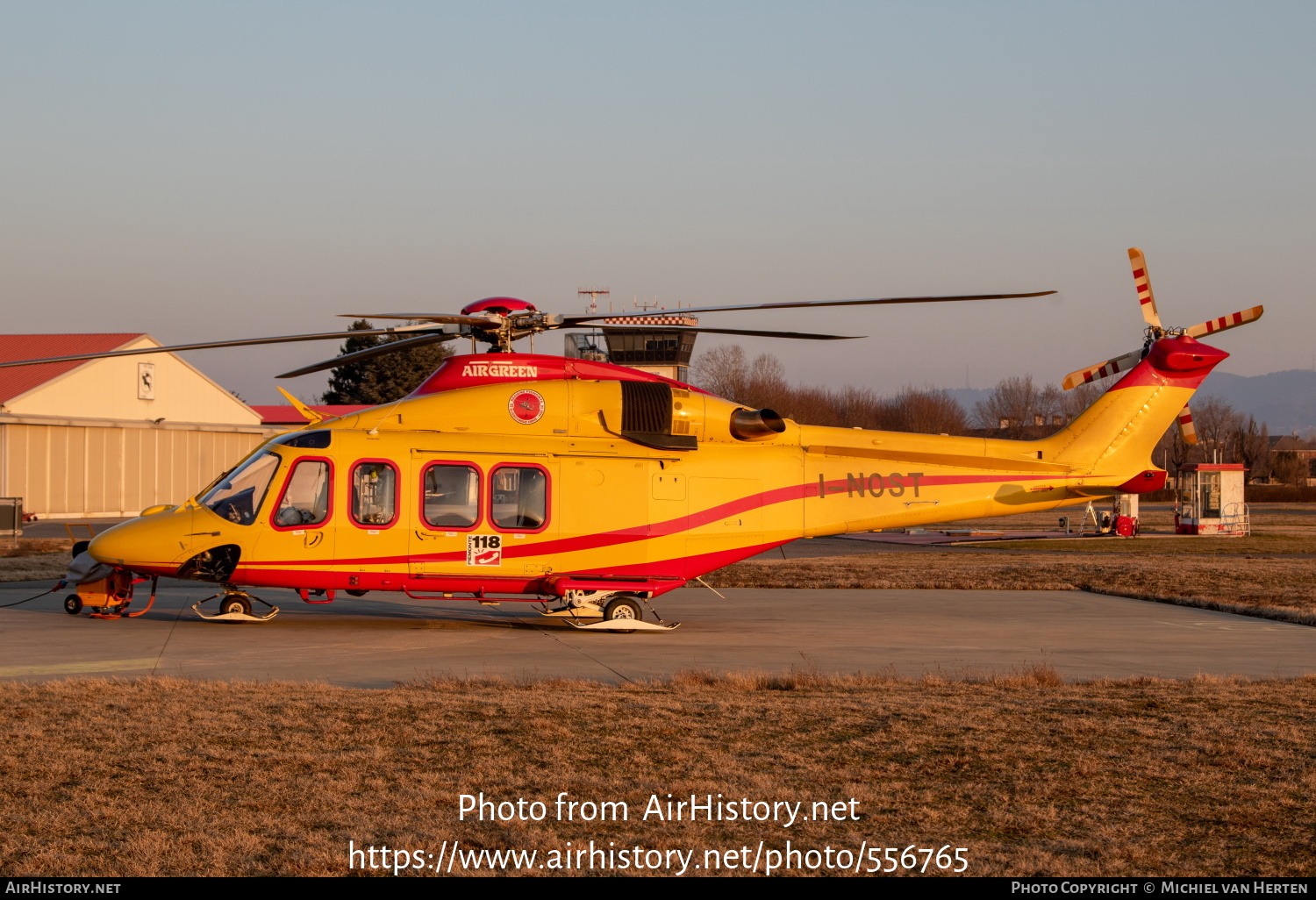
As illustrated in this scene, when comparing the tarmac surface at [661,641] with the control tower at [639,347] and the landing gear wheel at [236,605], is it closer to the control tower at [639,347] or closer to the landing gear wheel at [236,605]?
the landing gear wheel at [236,605]

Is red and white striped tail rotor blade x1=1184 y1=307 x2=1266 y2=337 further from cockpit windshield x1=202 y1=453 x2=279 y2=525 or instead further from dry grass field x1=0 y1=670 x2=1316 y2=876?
cockpit windshield x1=202 y1=453 x2=279 y2=525

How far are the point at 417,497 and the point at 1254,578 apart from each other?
17280 mm

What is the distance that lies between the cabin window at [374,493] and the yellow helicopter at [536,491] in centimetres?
2

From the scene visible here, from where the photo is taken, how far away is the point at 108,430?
4919 cm

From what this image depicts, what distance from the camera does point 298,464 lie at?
1459 centimetres

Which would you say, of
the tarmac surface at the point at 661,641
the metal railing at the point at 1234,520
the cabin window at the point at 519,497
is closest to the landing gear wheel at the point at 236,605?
the tarmac surface at the point at 661,641

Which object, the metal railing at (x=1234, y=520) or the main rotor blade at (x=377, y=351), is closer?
the main rotor blade at (x=377, y=351)

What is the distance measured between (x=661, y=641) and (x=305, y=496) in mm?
4959

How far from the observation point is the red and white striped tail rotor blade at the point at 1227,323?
52.7 ft

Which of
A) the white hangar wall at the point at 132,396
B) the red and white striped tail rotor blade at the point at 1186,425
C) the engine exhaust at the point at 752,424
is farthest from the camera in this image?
the white hangar wall at the point at 132,396

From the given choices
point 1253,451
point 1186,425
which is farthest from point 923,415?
point 1186,425

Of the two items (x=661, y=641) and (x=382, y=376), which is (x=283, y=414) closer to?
(x=382, y=376)
